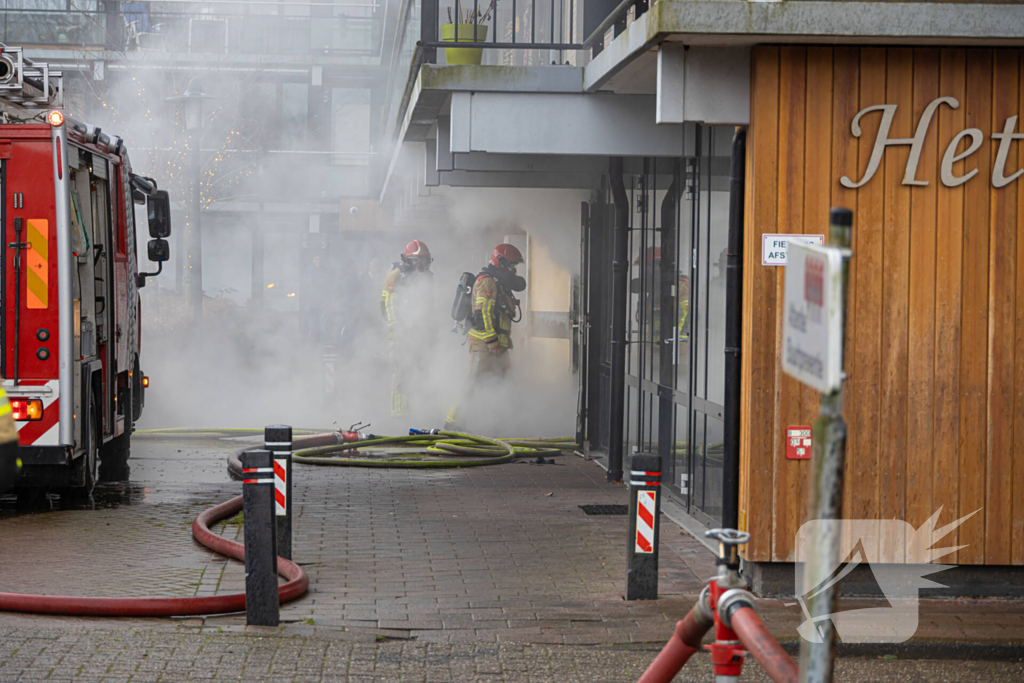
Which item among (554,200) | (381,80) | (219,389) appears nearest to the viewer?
(554,200)

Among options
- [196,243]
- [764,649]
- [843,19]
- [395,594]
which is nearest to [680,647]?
[764,649]

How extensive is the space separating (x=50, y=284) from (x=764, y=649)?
6.87 m

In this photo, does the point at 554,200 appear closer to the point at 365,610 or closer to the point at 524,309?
the point at 524,309

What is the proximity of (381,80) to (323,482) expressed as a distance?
20020mm

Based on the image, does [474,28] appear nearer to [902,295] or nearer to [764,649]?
[902,295]

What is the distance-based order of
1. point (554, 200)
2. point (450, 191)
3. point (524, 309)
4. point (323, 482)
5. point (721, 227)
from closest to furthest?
point (721, 227) < point (323, 482) < point (554, 200) < point (450, 191) < point (524, 309)

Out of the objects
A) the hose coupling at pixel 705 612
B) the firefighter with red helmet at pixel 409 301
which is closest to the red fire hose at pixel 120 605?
the hose coupling at pixel 705 612

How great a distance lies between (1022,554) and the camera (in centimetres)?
654

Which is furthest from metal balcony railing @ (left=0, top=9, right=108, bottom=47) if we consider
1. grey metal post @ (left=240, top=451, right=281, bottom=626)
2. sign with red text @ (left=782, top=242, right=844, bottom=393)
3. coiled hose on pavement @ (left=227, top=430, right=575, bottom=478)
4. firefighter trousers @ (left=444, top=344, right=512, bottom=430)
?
sign with red text @ (left=782, top=242, right=844, bottom=393)

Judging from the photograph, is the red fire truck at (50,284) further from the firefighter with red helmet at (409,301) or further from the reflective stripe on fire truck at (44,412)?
the firefighter with red helmet at (409,301)

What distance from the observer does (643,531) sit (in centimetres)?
639

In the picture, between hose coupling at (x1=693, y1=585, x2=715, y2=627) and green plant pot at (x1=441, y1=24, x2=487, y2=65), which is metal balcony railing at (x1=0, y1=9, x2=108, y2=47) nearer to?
green plant pot at (x1=441, y1=24, x2=487, y2=65)

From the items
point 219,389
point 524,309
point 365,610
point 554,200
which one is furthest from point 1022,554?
point 219,389

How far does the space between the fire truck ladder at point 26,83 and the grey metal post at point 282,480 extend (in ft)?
11.9
